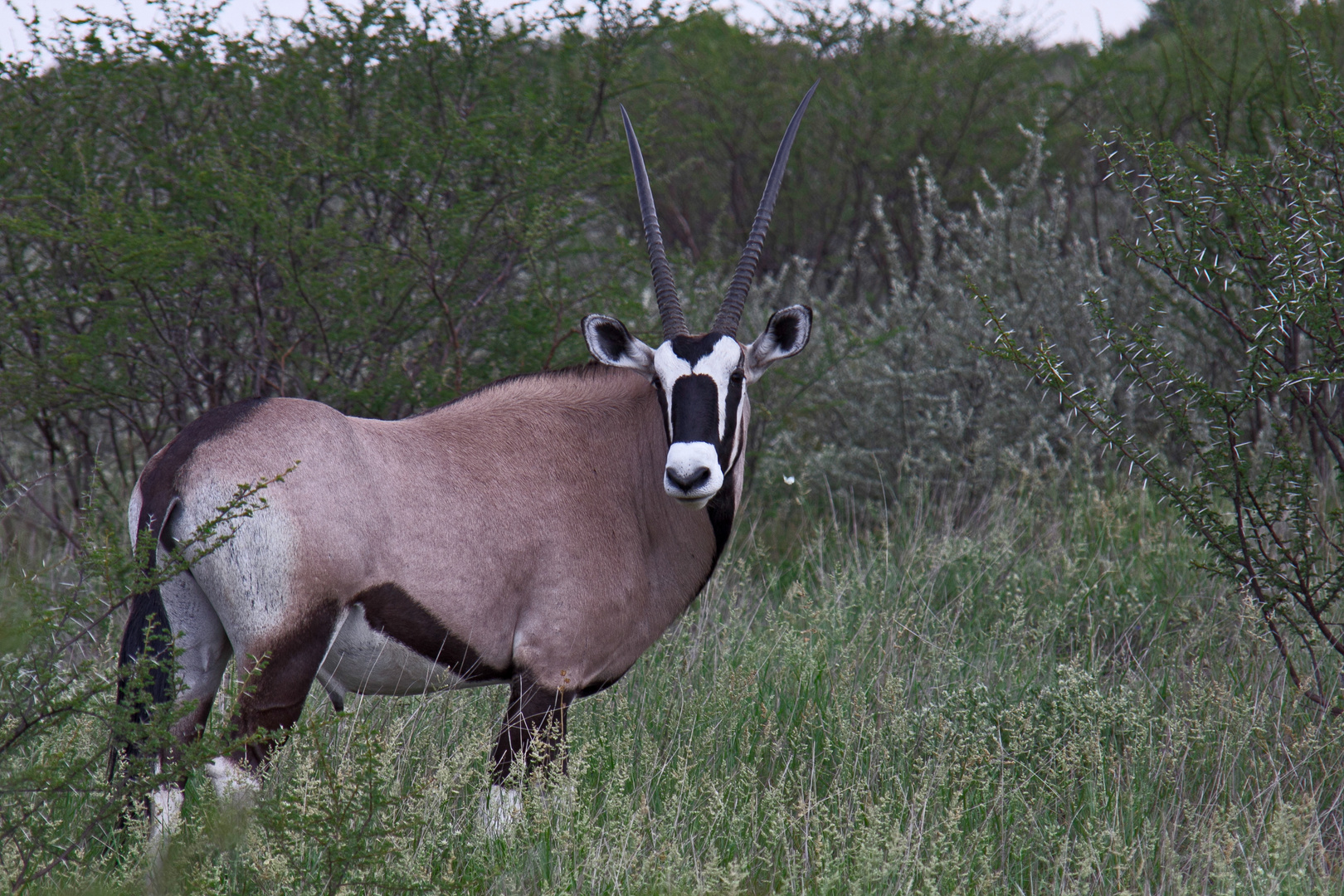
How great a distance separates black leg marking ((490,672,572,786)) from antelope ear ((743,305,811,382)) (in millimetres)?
1259

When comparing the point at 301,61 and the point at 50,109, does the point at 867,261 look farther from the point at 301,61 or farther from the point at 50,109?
the point at 50,109

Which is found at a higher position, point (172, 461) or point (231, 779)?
point (172, 461)

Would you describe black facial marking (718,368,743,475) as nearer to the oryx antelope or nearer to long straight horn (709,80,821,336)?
the oryx antelope

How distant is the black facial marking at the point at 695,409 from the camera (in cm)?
338

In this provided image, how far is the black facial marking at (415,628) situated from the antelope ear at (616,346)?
108cm

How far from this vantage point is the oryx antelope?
9.92ft

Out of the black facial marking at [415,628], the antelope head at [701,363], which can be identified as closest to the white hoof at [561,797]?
the black facial marking at [415,628]

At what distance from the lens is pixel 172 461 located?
3.07 meters

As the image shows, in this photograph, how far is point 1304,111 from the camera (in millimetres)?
3949

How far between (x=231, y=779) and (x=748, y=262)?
7.85 ft

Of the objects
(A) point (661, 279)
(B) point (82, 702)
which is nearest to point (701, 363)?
(A) point (661, 279)

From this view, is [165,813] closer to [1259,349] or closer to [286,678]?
[286,678]

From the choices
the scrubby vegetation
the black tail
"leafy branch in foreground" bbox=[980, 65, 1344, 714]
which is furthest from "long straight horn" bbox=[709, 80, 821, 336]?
the black tail

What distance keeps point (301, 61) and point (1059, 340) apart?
5.01 m
